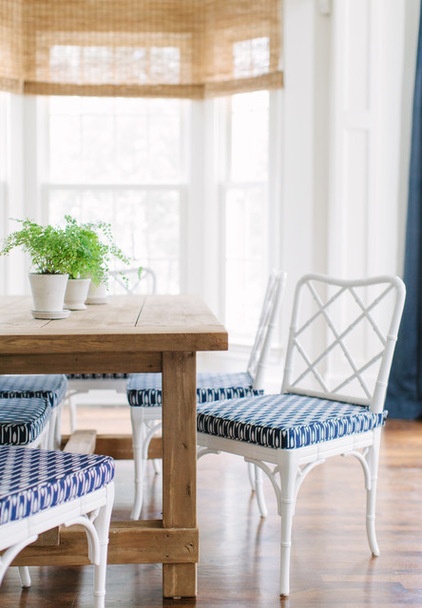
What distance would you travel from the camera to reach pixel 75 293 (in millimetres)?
2969

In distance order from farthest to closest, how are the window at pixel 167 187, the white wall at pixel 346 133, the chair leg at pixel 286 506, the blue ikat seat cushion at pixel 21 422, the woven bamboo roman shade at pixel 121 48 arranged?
the window at pixel 167 187 → the woven bamboo roman shade at pixel 121 48 → the white wall at pixel 346 133 → the blue ikat seat cushion at pixel 21 422 → the chair leg at pixel 286 506

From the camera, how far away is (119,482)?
3709mm

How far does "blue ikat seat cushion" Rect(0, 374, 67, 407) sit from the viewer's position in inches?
→ 124

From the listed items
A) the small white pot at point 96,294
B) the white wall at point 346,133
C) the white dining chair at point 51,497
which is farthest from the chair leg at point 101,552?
the white wall at point 346,133

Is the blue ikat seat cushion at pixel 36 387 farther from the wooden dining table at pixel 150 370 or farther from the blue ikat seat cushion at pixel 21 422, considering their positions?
the wooden dining table at pixel 150 370

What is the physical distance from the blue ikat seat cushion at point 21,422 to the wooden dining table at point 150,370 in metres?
0.31

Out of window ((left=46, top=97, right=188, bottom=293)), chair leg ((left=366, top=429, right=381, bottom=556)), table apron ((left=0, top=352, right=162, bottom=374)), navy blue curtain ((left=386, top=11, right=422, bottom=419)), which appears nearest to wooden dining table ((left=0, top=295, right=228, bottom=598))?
table apron ((left=0, top=352, right=162, bottom=374))

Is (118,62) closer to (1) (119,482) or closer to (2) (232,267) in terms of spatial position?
(2) (232,267)

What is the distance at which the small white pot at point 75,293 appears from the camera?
2.96m

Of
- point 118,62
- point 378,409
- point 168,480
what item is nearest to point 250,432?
point 168,480

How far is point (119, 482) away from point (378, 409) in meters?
1.40

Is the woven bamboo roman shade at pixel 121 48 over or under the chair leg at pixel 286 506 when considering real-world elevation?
over

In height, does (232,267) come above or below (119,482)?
above

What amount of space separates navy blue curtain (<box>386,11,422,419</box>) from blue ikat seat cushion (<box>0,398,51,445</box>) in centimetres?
273
